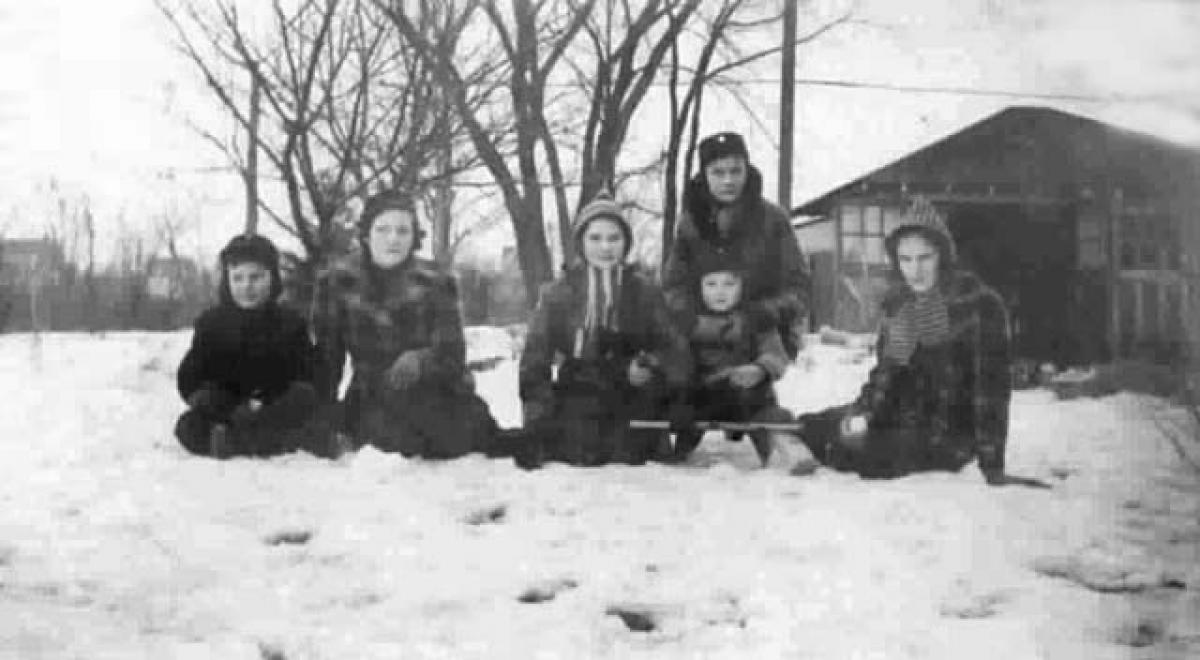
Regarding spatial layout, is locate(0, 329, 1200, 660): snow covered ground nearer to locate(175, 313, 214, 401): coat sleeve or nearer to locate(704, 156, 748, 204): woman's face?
locate(175, 313, 214, 401): coat sleeve

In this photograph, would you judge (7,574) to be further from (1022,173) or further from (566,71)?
(1022,173)

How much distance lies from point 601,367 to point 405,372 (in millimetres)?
243

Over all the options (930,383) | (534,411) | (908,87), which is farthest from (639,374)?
(908,87)

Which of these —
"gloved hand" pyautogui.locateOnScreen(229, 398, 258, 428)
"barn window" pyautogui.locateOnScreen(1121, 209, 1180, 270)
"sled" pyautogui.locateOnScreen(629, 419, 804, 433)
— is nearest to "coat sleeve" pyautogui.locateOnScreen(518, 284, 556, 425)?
"sled" pyautogui.locateOnScreen(629, 419, 804, 433)

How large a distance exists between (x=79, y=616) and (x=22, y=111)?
552 millimetres

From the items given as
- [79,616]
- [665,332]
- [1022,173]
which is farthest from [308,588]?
Answer: [1022,173]

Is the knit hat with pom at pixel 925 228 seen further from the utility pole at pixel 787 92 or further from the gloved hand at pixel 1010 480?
the gloved hand at pixel 1010 480

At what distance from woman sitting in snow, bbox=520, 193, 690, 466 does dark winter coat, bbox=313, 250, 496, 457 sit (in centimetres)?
8

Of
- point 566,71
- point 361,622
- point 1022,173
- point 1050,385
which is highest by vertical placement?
point 566,71

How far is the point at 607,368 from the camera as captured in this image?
1510 mm

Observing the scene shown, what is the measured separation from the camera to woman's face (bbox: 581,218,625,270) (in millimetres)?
1368

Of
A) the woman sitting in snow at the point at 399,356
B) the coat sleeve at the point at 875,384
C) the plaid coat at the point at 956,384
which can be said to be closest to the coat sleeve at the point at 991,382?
the plaid coat at the point at 956,384

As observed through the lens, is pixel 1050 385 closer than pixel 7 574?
No

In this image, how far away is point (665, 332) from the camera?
149 centimetres
